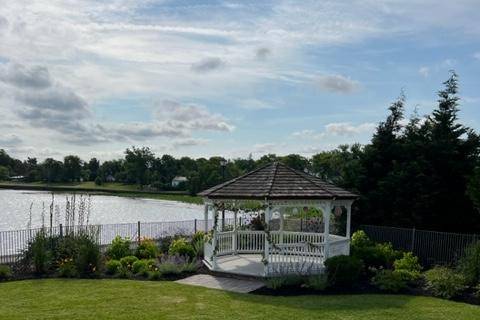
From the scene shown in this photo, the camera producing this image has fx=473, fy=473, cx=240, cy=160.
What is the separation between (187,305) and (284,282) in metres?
3.10

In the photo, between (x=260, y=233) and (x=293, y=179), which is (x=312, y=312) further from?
(x=260, y=233)

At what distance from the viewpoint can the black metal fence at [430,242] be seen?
1630 centimetres

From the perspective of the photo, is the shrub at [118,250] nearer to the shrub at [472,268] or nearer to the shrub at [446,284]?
the shrub at [446,284]

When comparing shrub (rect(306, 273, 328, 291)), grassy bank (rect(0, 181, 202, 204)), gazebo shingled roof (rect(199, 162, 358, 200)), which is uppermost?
gazebo shingled roof (rect(199, 162, 358, 200))

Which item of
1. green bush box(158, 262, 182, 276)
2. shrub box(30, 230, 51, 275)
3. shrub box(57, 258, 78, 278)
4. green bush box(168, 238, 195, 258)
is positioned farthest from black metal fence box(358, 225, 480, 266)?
shrub box(30, 230, 51, 275)

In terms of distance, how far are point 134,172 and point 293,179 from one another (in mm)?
86058

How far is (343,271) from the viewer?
12.6 meters

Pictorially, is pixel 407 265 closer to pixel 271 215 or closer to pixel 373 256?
pixel 373 256

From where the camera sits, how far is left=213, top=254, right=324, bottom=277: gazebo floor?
13984 millimetres

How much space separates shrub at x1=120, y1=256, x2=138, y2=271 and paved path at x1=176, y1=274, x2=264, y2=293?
6.17 feet

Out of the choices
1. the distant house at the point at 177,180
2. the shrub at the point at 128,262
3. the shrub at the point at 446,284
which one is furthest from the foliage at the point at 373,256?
the distant house at the point at 177,180

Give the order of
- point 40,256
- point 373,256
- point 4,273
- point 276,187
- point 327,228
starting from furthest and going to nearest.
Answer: point 373,256 < point 276,187 < point 327,228 < point 40,256 < point 4,273

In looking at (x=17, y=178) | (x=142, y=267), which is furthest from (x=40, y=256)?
(x=17, y=178)

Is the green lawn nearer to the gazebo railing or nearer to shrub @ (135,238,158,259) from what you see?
shrub @ (135,238,158,259)
